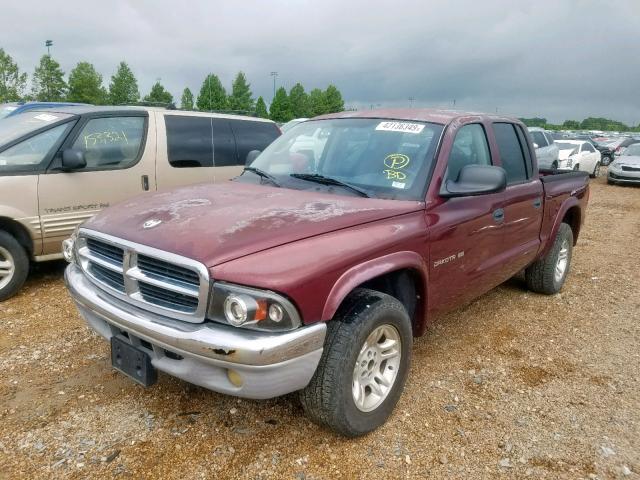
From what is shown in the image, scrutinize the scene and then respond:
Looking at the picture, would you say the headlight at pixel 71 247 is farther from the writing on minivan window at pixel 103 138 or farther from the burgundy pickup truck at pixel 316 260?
the writing on minivan window at pixel 103 138

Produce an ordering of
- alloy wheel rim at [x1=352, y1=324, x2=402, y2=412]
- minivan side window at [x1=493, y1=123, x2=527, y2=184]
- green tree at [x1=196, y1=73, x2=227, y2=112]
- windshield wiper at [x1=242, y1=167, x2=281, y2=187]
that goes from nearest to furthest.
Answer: alloy wheel rim at [x1=352, y1=324, x2=402, y2=412] → windshield wiper at [x1=242, y1=167, x2=281, y2=187] → minivan side window at [x1=493, y1=123, x2=527, y2=184] → green tree at [x1=196, y1=73, x2=227, y2=112]

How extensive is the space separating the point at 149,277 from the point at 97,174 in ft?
10.2

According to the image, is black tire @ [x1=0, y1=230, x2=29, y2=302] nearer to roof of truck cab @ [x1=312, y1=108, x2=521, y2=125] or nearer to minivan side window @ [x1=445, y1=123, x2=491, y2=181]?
roof of truck cab @ [x1=312, y1=108, x2=521, y2=125]

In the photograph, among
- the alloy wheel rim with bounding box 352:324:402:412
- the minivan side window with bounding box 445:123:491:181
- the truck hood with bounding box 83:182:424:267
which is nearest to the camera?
the truck hood with bounding box 83:182:424:267

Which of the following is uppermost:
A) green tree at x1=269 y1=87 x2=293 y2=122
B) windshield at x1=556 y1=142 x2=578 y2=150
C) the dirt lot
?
green tree at x1=269 y1=87 x2=293 y2=122

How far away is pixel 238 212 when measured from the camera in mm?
2770

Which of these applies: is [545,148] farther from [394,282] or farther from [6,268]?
[6,268]

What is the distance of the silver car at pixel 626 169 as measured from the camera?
16750 mm

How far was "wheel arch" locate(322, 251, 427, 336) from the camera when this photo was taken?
2.43 meters

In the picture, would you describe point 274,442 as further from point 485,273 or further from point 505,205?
point 505,205

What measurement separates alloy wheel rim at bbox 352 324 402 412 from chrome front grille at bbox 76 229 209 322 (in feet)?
3.01

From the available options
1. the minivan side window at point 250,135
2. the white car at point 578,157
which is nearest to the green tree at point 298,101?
the white car at point 578,157

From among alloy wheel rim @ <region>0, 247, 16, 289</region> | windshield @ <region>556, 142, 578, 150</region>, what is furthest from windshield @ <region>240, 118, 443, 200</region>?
windshield @ <region>556, 142, 578, 150</region>

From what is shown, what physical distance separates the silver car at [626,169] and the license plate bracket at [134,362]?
59.8 ft
